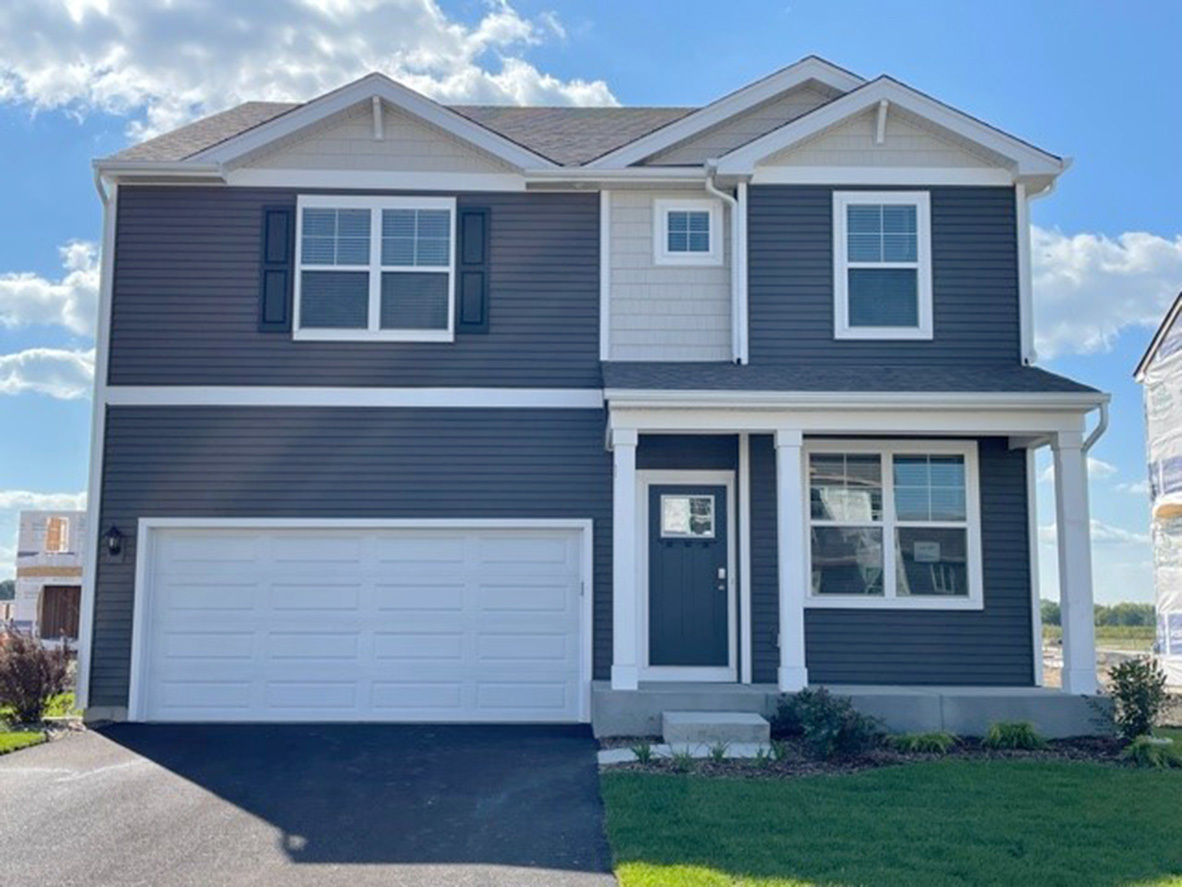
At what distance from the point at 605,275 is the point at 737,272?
54.2 inches

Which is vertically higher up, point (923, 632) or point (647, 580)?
point (647, 580)

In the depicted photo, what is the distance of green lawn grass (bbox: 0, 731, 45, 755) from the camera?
29.5 feet

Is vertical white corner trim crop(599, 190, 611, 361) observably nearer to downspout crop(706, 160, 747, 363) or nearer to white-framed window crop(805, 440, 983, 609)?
downspout crop(706, 160, 747, 363)

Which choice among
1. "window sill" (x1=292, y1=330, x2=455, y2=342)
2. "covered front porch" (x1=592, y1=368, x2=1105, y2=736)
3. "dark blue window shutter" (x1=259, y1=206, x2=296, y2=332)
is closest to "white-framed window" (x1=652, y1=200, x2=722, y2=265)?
"covered front porch" (x1=592, y1=368, x2=1105, y2=736)

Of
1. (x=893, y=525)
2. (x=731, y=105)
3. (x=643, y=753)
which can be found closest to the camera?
(x=643, y=753)

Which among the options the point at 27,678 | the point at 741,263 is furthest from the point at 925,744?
the point at 27,678

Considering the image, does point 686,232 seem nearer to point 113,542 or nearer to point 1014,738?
point 1014,738

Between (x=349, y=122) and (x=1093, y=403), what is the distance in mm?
7951

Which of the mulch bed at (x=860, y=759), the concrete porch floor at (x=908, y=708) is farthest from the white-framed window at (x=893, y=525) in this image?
the mulch bed at (x=860, y=759)

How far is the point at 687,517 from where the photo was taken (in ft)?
35.7

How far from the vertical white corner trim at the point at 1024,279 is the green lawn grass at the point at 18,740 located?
10.2 m

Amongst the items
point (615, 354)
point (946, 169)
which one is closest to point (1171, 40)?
point (946, 169)

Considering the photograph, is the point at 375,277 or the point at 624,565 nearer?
the point at 624,565

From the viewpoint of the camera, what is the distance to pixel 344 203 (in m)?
11.0
